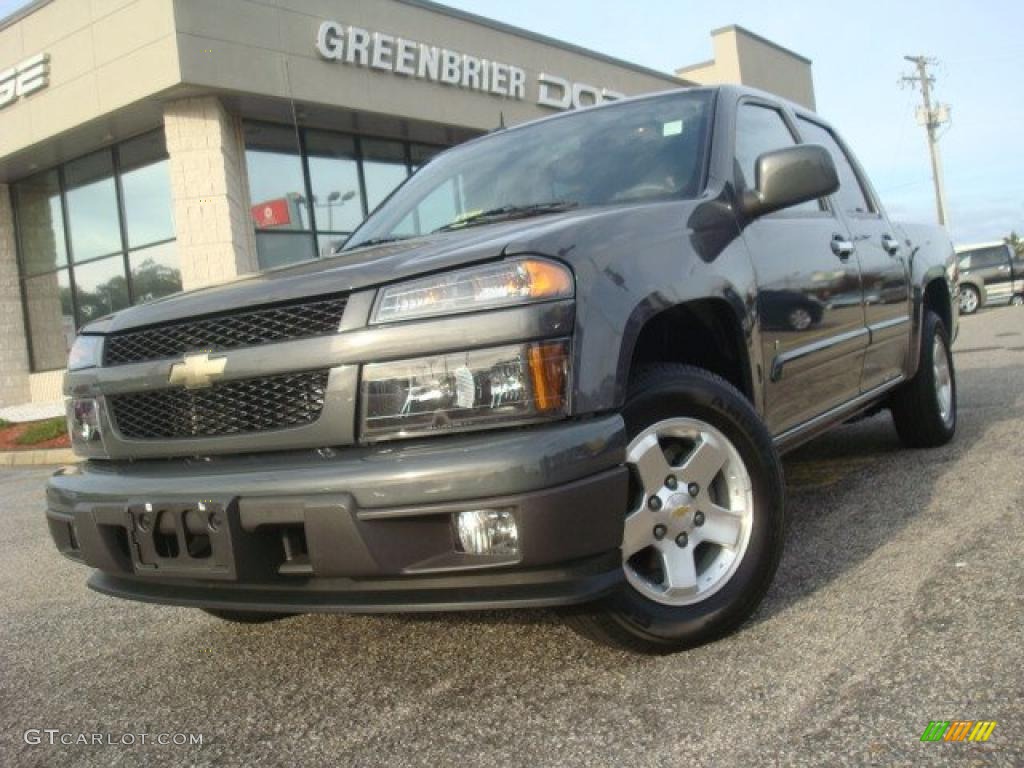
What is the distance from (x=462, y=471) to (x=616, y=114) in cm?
204

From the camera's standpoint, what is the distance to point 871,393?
162 inches

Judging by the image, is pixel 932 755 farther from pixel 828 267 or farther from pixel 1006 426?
pixel 1006 426

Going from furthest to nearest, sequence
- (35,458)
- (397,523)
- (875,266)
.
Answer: (35,458) → (875,266) → (397,523)

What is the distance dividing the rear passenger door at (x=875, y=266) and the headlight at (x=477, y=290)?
2186mm

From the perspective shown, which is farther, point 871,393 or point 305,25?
point 305,25

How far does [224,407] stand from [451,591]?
0.81m

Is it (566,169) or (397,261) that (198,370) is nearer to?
(397,261)

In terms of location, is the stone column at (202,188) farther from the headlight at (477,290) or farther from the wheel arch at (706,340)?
the headlight at (477,290)

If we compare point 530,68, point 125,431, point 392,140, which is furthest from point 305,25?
point 125,431

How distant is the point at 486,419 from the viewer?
2.11 meters

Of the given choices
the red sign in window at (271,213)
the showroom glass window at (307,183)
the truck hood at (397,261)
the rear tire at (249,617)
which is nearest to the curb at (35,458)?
the showroom glass window at (307,183)

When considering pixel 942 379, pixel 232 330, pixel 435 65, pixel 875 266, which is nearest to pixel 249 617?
pixel 232 330

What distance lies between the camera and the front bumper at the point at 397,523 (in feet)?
6.66

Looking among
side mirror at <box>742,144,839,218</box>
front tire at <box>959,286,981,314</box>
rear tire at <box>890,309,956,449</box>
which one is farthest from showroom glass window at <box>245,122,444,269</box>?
front tire at <box>959,286,981,314</box>
